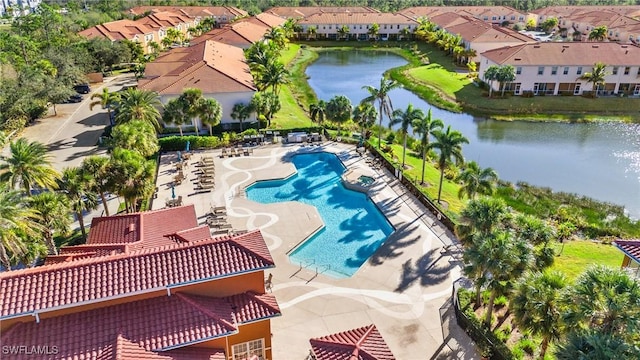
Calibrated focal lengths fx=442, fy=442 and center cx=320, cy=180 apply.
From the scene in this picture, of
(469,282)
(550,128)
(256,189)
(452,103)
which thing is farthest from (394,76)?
(469,282)

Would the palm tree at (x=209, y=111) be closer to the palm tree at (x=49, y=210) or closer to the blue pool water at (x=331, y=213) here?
the blue pool water at (x=331, y=213)

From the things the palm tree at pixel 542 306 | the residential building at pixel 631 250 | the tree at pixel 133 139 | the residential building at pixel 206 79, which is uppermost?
the residential building at pixel 206 79

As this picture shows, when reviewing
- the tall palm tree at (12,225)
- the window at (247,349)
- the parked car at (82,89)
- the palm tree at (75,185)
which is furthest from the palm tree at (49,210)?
the parked car at (82,89)

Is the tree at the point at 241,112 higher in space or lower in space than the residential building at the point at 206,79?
lower

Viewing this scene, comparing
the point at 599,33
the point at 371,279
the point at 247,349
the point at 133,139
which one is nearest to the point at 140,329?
the point at 247,349

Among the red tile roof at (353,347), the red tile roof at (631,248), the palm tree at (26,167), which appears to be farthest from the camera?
the palm tree at (26,167)

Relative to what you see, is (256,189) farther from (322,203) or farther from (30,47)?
(30,47)

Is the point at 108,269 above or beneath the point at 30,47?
beneath
